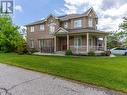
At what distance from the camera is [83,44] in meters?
32.0

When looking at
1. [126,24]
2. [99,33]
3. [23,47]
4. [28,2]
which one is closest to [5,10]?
[23,47]

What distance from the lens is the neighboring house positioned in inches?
1209

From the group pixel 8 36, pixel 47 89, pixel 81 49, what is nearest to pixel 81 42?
pixel 81 49

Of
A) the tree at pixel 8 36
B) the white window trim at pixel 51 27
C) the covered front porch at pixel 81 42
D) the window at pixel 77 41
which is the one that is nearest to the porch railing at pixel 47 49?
the covered front porch at pixel 81 42

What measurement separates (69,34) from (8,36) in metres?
16.0

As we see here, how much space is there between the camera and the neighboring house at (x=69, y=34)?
101ft

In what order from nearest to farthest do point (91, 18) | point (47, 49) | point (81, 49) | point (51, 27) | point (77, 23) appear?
1. point (81, 49)
2. point (91, 18)
3. point (77, 23)
4. point (47, 49)
5. point (51, 27)

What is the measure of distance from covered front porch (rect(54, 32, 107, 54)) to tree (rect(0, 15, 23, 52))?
9367mm

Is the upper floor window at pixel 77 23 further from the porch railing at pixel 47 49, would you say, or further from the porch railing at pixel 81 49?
the porch railing at pixel 47 49

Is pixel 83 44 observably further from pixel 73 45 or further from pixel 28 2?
pixel 28 2

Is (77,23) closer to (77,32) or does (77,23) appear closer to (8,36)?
(77,32)

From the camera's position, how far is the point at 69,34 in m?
31.0

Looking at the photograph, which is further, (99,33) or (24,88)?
(99,33)

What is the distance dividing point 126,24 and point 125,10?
8.85 m
